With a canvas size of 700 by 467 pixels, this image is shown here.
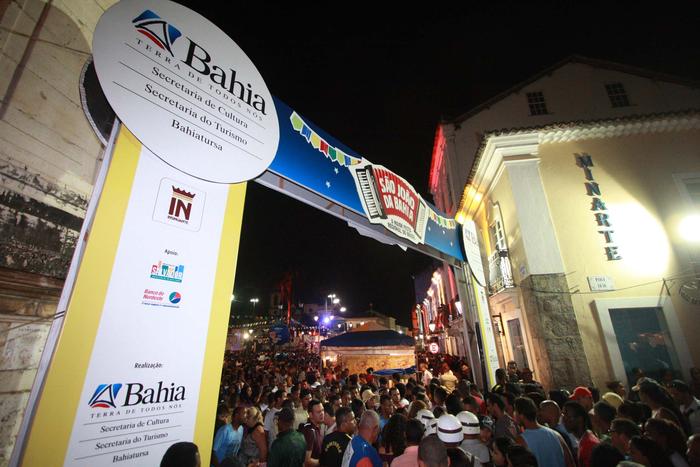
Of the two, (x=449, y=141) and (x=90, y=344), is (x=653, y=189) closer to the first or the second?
(x=449, y=141)

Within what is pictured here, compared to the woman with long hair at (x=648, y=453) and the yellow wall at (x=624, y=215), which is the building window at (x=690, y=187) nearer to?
the yellow wall at (x=624, y=215)

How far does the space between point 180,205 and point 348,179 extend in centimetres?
350

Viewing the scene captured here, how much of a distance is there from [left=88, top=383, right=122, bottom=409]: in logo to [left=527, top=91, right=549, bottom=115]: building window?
58.3 feet

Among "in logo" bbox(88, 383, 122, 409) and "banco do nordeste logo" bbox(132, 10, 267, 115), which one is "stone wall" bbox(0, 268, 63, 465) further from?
"banco do nordeste logo" bbox(132, 10, 267, 115)

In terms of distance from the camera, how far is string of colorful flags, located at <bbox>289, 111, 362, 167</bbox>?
198 inches

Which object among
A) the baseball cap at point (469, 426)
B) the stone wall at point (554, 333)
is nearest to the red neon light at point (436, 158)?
the stone wall at point (554, 333)

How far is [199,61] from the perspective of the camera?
125 inches

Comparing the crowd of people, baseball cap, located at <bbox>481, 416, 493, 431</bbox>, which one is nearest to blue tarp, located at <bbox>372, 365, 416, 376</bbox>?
the crowd of people

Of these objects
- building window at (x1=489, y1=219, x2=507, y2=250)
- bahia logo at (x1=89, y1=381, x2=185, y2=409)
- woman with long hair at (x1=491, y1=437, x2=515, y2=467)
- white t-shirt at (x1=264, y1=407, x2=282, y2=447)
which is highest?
building window at (x1=489, y1=219, x2=507, y2=250)

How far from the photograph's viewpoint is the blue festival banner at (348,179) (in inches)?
189

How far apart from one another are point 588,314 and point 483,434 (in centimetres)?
623

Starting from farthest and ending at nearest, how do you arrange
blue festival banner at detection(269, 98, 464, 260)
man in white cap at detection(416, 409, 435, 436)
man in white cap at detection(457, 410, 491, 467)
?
blue festival banner at detection(269, 98, 464, 260) < man in white cap at detection(416, 409, 435, 436) < man in white cap at detection(457, 410, 491, 467)

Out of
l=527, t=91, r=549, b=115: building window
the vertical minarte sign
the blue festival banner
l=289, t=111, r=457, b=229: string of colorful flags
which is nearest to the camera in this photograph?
the blue festival banner

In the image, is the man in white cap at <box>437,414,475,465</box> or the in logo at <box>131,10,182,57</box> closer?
the in logo at <box>131,10,182,57</box>
